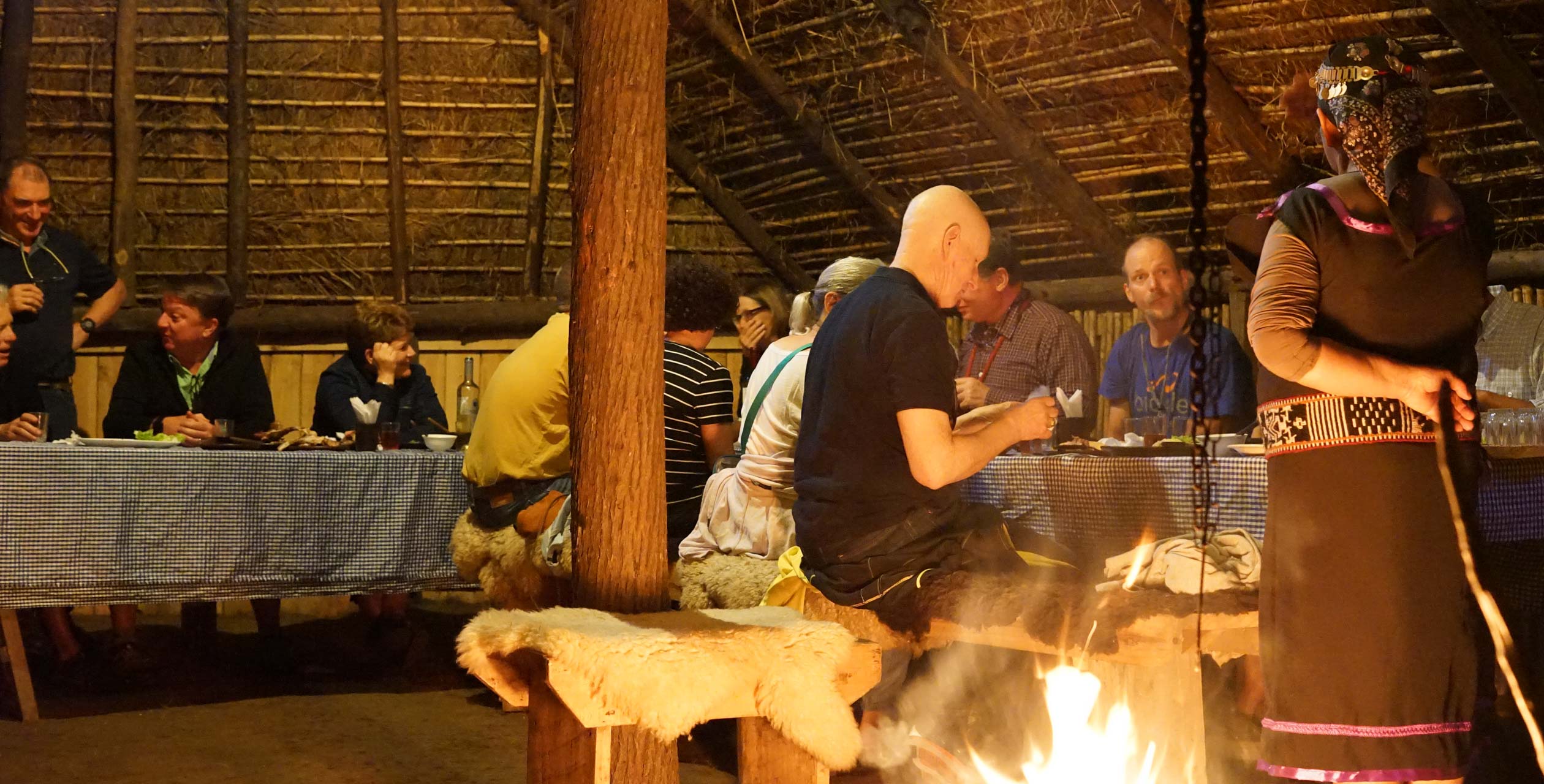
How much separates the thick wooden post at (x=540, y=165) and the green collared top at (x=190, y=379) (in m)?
3.25

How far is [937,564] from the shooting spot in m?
3.14

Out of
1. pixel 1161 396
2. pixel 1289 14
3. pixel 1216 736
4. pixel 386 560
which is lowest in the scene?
pixel 1216 736

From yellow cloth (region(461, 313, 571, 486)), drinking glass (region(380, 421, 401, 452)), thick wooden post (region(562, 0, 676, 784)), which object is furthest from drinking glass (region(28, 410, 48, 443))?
thick wooden post (region(562, 0, 676, 784))

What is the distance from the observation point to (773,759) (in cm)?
256

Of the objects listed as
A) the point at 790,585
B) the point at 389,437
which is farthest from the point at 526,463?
the point at 790,585

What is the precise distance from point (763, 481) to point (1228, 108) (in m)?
3.51

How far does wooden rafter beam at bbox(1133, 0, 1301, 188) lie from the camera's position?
575 centimetres

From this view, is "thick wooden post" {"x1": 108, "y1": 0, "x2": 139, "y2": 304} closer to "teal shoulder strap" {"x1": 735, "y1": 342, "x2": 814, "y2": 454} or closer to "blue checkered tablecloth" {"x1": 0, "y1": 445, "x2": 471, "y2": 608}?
"blue checkered tablecloth" {"x1": 0, "y1": 445, "x2": 471, "y2": 608}

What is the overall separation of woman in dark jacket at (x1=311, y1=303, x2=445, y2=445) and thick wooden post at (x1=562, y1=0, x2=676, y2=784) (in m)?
3.35

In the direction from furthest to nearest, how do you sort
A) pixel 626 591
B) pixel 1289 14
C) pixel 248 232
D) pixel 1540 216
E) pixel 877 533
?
pixel 248 232 → pixel 1540 216 → pixel 1289 14 → pixel 877 533 → pixel 626 591

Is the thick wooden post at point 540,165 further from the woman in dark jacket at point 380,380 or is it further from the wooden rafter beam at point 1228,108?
the wooden rafter beam at point 1228,108

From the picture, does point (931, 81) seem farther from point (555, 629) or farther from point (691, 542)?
point (555, 629)

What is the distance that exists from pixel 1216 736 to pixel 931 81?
4270 millimetres

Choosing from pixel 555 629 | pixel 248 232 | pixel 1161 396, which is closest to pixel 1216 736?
pixel 1161 396
